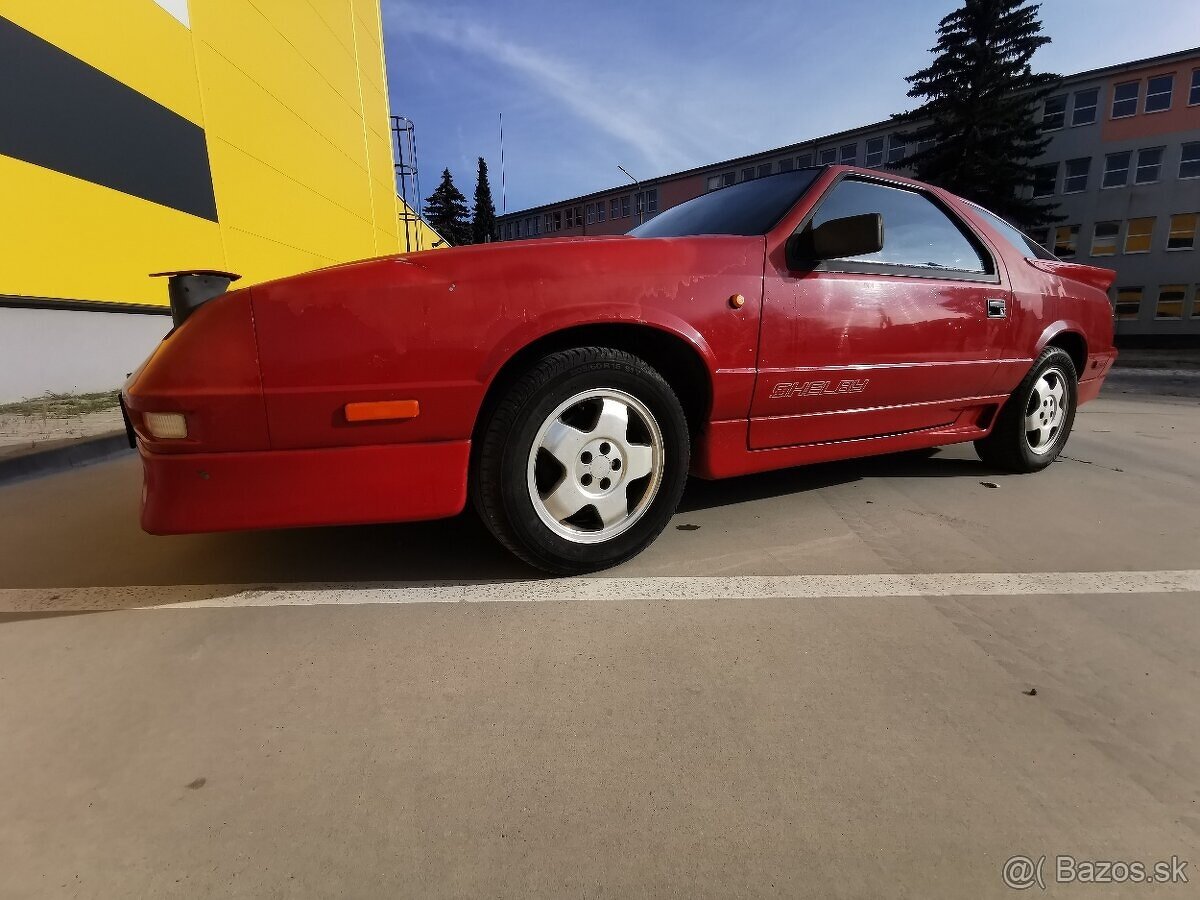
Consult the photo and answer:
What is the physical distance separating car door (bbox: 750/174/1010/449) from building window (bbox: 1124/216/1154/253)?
112ft

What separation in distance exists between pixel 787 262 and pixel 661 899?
6.54 feet

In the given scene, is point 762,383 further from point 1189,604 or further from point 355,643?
point 355,643

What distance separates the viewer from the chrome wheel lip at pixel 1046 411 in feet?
10.5

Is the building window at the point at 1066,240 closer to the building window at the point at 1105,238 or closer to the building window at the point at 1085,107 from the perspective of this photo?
the building window at the point at 1105,238

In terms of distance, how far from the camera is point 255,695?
1.35 metres

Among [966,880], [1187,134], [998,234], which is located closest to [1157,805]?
[966,880]

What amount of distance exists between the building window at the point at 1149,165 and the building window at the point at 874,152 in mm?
11012

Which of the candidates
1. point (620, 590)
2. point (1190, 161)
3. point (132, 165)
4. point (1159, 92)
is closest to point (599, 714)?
point (620, 590)

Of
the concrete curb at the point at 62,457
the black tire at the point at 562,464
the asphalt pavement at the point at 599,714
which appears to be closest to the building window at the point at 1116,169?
the asphalt pavement at the point at 599,714

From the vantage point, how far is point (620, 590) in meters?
1.87

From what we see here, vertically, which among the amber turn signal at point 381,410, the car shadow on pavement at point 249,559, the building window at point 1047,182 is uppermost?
the building window at point 1047,182

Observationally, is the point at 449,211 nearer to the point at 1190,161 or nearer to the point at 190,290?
the point at 1190,161

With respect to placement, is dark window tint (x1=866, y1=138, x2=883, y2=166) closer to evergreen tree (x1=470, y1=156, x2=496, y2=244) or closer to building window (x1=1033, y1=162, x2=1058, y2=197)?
building window (x1=1033, y1=162, x2=1058, y2=197)

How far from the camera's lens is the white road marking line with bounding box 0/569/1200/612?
5.92ft
